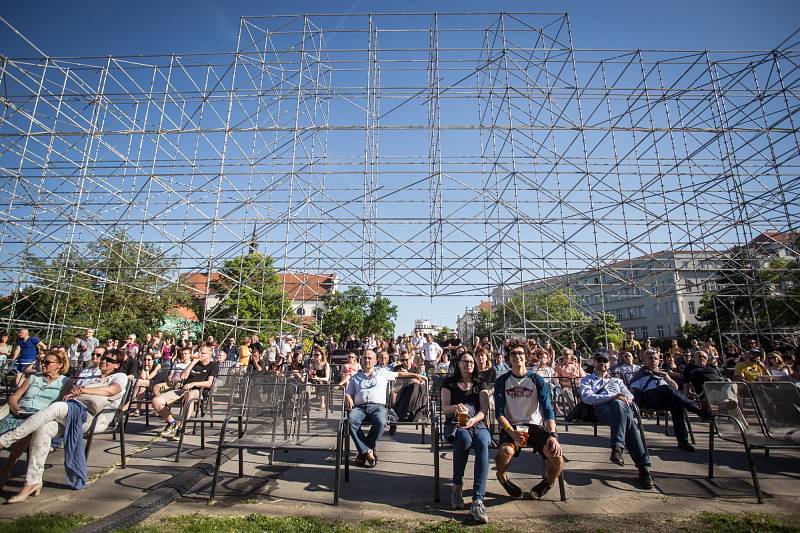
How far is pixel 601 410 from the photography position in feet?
14.7

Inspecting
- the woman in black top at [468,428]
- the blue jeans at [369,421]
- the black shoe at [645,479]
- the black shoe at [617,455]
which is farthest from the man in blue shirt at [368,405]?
the black shoe at [645,479]

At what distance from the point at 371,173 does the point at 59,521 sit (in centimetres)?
1193

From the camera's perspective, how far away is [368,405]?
477 centimetres

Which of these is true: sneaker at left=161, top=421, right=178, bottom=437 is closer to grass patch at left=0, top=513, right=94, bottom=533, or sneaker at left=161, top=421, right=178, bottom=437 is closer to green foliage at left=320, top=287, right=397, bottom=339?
grass patch at left=0, top=513, right=94, bottom=533

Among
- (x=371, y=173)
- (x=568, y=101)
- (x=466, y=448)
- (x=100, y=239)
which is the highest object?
(x=568, y=101)

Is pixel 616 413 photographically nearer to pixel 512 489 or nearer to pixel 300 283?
pixel 512 489

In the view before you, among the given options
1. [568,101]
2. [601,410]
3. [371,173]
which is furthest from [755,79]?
[601,410]

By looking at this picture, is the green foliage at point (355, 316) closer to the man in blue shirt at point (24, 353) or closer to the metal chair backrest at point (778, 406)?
the man in blue shirt at point (24, 353)

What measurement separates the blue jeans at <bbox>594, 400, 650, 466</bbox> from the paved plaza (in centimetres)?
28

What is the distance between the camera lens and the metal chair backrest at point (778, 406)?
400 centimetres

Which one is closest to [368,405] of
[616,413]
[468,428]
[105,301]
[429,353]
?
[468,428]

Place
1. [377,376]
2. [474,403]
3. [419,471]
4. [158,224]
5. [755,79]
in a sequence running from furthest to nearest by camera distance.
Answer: [158,224] → [755,79] → [377,376] → [419,471] → [474,403]

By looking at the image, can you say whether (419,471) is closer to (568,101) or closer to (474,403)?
(474,403)

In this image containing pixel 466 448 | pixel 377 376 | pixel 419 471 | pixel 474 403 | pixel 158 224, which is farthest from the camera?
pixel 158 224
